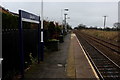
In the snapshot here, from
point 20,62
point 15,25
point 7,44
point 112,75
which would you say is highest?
point 15,25

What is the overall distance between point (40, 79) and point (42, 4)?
584 centimetres

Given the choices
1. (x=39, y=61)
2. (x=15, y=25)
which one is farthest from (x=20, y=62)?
(x=39, y=61)

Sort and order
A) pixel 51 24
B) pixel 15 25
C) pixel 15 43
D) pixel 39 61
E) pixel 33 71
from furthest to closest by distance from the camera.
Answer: pixel 51 24
pixel 39 61
pixel 15 25
pixel 33 71
pixel 15 43

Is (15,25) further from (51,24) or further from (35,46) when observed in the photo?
→ (51,24)

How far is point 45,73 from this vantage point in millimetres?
9867

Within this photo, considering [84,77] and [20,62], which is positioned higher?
[20,62]

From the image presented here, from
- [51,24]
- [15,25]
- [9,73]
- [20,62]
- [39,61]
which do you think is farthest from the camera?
[51,24]

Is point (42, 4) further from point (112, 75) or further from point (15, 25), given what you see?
point (112, 75)

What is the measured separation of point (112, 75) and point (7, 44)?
4648mm

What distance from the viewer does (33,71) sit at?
10297mm

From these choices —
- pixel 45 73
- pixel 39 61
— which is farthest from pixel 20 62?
pixel 39 61

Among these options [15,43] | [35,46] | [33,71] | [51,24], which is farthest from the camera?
[51,24]

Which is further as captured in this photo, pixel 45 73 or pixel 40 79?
pixel 45 73

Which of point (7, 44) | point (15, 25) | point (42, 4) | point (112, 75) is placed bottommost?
point (112, 75)
